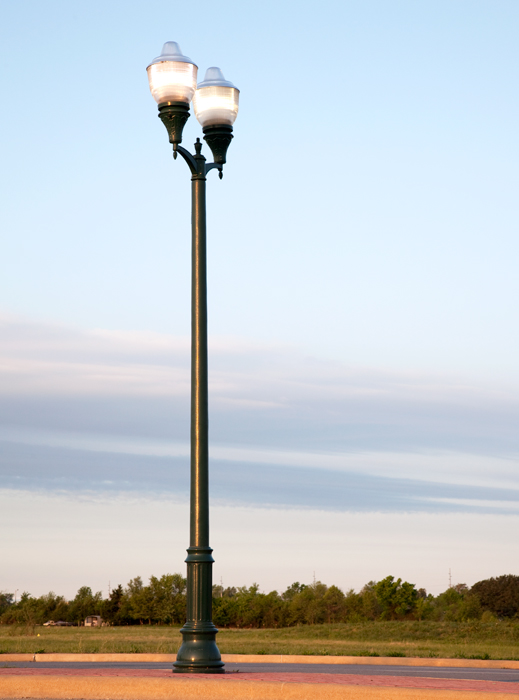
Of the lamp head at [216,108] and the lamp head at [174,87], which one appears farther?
the lamp head at [216,108]

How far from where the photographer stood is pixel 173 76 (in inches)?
430

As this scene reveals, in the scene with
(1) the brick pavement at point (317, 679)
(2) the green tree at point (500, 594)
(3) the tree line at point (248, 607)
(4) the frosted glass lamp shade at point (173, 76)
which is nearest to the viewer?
(1) the brick pavement at point (317, 679)

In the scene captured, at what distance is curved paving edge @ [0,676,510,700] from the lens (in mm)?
8531

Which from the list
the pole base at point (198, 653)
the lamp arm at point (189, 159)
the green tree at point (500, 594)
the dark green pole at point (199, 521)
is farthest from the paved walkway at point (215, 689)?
the green tree at point (500, 594)

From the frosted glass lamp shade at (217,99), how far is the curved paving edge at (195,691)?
22.7 ft

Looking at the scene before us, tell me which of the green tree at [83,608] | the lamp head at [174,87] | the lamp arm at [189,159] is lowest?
the green tree at [83,608]

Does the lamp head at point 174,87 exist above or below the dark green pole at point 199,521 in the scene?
above

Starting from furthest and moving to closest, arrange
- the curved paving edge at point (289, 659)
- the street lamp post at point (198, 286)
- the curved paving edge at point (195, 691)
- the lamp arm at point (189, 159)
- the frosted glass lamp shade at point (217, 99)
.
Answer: the curved paving edge at point (289, 659)
the frosted glass lamp shade at point (217, 99)
the lamp arm at point (189, 159)
the street lamp post at point (198, 286)
the curved paving edge at point (195, 691)

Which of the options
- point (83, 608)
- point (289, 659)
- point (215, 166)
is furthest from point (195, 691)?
point (83, 608)

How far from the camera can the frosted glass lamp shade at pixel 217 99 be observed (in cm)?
1152

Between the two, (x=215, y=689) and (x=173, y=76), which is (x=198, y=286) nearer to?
(x=173, y=76)

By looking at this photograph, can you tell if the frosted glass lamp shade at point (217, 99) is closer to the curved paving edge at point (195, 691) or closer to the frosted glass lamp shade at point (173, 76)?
the frosted glass lamp shade at point (173, 76)

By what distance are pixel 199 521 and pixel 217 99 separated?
5422 millimetres

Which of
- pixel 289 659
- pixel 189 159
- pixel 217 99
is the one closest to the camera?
pixel 189 159
